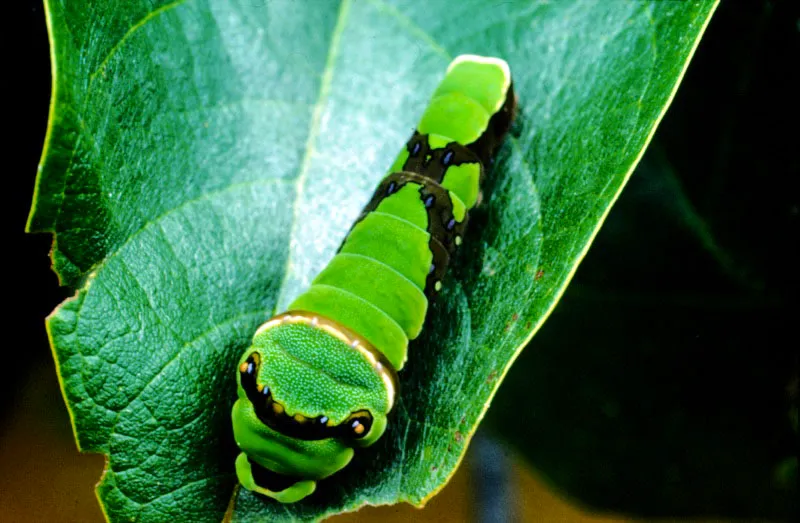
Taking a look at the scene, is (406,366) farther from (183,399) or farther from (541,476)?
(541,476)

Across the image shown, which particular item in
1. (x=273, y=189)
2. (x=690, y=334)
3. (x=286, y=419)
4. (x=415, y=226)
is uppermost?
(x=273, y=189)

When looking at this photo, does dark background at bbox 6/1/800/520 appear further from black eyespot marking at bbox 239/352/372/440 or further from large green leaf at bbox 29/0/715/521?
black eyespot marking at bbox 239/352/372/440

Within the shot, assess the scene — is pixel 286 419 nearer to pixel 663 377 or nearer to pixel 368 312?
pixel 368 312

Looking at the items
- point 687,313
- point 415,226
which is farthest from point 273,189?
point 687,313

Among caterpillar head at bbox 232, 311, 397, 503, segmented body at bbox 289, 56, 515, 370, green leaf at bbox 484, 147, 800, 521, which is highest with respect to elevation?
segmented body at bbox 289, 56, 515, 370

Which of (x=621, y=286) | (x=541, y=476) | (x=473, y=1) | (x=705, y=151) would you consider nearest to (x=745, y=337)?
(x=621, y=286)

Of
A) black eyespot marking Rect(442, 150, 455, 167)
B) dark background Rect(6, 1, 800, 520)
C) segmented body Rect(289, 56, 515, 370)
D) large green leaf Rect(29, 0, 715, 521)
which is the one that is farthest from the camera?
dark background Rect(6, 1, 800, 520)

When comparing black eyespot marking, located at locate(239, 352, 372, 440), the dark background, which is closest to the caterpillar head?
black eyespot marking, located at locate(239, 352, 372, 440)
